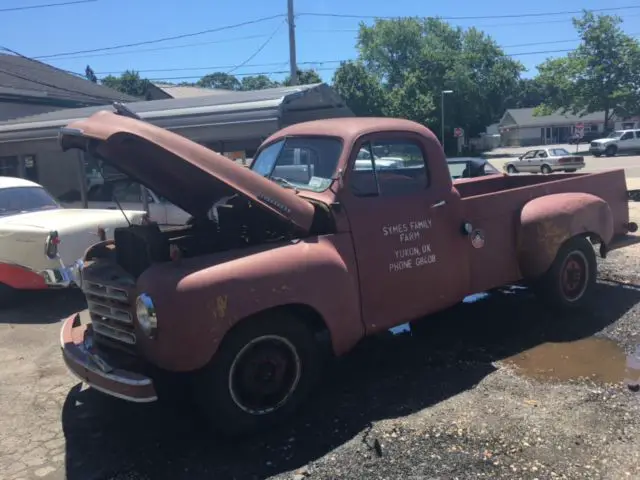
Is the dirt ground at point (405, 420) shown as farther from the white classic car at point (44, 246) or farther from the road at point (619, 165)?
the road at point (619, 165)

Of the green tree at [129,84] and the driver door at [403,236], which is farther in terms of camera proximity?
the green tree at [129,84]

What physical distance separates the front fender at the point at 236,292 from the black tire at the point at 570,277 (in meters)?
2.58

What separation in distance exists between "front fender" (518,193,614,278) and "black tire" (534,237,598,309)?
0.58ft

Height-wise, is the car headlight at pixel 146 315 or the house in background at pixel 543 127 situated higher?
A: the house in background at pixel 543 127

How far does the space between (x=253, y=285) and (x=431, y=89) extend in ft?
171

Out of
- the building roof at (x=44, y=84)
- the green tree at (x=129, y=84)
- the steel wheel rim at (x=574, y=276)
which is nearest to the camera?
the steel wheel rim at (x=574, y=276)

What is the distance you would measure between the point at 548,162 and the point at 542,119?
4793cm

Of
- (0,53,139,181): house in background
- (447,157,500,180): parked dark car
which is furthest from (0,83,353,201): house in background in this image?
(0,53,139,181): house in background

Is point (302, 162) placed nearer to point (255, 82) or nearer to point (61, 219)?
point (61, 219)

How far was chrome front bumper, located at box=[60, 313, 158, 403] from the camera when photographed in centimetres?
352

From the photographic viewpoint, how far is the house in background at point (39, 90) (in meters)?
23.8

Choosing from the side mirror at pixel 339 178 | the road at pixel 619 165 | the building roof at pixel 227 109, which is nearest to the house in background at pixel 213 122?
the building roof at pixel 227 109

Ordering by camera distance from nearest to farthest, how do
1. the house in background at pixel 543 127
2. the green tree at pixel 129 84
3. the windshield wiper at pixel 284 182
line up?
the windshield wiper at pixel 284 182, the house in background at pixel 543 127, the green tree at pixel 129 84

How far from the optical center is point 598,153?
40938mm
